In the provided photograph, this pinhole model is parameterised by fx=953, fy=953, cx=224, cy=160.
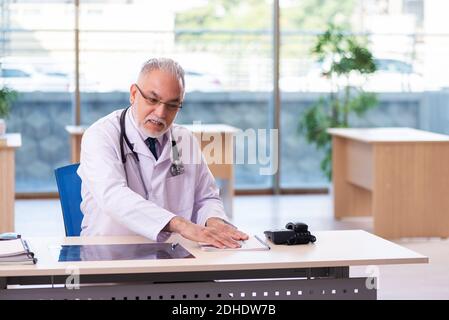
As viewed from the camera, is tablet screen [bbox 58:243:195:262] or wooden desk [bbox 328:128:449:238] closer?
tablet screen [bbox 58:243:195:262]

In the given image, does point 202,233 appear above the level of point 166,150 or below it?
below

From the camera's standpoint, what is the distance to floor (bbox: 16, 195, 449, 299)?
18.4ft

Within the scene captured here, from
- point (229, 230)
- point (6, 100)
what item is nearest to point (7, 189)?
point (6, 100)

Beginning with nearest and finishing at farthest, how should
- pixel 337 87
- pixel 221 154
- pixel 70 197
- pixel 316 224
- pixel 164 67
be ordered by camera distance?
pixel 164 67
pixel 70 197
pixel 316 224
pixel 221 154
pixel 337 87

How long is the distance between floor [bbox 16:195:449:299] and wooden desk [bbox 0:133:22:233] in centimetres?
101

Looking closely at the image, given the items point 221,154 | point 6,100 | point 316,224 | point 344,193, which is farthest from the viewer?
point 6,100

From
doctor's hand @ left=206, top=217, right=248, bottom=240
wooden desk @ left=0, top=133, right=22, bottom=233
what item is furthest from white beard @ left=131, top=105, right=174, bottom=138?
wooden desk @ left=0, top=133, right=22, bottom=233

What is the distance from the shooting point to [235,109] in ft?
34.0

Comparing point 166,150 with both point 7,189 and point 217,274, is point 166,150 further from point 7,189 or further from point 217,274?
point 7,189

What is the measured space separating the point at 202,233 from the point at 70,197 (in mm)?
847

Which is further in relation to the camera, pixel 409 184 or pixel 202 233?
pixel 409 184

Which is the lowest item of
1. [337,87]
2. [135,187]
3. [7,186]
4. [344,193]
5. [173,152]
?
[344,193]

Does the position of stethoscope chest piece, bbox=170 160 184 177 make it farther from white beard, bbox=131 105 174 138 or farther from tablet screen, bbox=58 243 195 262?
tablet screen, bbox=58 243 195 262

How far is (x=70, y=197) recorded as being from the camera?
401cm
